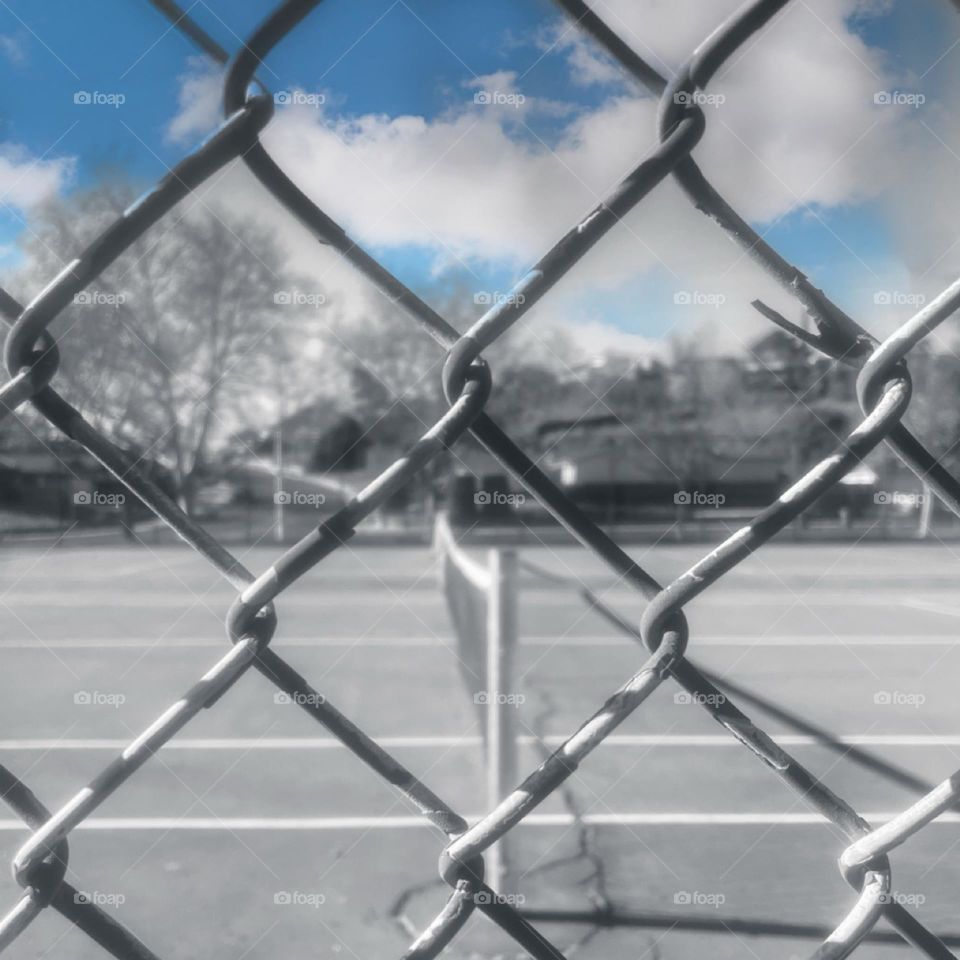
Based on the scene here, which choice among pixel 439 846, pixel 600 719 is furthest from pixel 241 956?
pixel 600 719

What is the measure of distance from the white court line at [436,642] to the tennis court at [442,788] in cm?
5

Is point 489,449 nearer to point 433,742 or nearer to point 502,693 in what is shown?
point 502,693

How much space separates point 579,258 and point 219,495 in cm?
2425

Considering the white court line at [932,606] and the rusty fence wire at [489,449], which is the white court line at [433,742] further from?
the white court line at [932,606]

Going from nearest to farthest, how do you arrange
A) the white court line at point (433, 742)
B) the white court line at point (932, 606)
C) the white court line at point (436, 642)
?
the white court line at point (433, 742)
the white court line at point (436, 642)
the white court line at point (932, 606)

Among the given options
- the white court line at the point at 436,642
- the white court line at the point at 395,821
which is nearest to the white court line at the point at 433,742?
the white court line at the point at 395,821

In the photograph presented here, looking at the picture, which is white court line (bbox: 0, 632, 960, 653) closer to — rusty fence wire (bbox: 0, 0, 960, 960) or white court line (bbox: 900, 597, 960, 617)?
white court line (bbox: 900, 597, 960, 617)

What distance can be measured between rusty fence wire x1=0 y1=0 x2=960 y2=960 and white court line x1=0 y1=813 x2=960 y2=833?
3286 millimetres

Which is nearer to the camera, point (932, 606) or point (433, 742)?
point (433, 742)

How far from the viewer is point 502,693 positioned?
311 centimetres

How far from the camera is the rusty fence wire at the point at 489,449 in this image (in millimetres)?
553

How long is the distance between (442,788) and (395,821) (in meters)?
0.46

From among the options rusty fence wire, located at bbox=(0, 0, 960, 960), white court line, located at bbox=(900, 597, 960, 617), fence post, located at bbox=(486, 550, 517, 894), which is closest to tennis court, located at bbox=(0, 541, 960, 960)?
fence post, located at bbox=(486, 550, 517, 894)

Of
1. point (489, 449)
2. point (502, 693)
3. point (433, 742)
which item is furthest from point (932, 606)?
point (489, 449)
